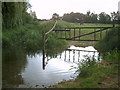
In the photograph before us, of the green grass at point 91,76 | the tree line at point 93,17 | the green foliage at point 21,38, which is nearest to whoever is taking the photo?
the green grass at point 91,76

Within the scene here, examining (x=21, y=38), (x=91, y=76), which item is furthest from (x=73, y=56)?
(x=91, y=76)

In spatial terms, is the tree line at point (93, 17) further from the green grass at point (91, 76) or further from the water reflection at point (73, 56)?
the green grass at point (91, 76)

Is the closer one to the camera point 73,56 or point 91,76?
point 91,76

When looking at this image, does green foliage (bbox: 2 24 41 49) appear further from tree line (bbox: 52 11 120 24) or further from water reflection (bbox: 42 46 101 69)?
tree line (bbox: 52 11 120 24)

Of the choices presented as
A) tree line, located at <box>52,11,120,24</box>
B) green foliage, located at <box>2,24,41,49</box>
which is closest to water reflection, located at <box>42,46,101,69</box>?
green foliage, located at <box>2,24,41,49</box>

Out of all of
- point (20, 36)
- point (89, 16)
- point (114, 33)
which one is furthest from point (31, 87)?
point (89, 16)

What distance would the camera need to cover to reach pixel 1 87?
5770 mm

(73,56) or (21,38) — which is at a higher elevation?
(21,38)

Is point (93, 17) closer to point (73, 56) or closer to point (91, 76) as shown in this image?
point (73, 56)

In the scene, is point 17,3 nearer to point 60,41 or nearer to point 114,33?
point 114,33

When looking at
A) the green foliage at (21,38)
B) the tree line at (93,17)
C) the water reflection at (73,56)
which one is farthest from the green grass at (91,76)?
the tree line at (93,17)

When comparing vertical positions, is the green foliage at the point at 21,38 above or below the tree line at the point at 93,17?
below

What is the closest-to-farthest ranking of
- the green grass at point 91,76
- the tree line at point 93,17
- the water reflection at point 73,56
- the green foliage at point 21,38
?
the green grass at point 91,76 < the water reflection at point 73,56 < the green foliage at point 21,38 < the tree line at point 93,17

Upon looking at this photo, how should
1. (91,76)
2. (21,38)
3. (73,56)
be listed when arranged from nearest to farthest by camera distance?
(91,76) < (73,56) < (21,38)
